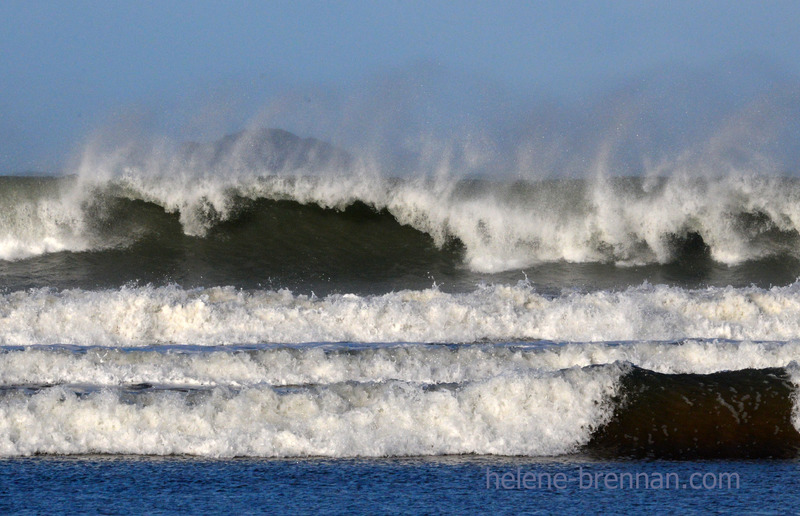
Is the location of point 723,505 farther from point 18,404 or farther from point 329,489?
point 18,404

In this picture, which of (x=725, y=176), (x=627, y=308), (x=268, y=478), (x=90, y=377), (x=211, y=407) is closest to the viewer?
(x=268, y=478)

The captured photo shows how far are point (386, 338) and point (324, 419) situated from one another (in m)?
→ 5.14

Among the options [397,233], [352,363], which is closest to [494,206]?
[397,233]

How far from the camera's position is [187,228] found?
1909 cm

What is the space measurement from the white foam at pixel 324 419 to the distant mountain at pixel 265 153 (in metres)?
13.7

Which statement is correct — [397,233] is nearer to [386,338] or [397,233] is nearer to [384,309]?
[384,309]

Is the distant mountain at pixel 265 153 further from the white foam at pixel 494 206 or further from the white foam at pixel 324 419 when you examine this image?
the white foam at pixel 324 419

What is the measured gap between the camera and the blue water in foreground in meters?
5.59

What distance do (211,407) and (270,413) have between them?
1.35 feet

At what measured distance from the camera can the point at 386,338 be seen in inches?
480

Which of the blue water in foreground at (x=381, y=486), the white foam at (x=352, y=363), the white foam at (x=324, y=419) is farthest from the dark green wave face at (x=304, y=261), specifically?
the blue water in foreground at (x=381, y=486)

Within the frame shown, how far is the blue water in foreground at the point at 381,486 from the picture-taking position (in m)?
5.59

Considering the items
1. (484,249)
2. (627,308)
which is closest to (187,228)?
(484,249)

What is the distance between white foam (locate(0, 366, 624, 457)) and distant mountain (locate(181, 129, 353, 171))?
45.0ft
